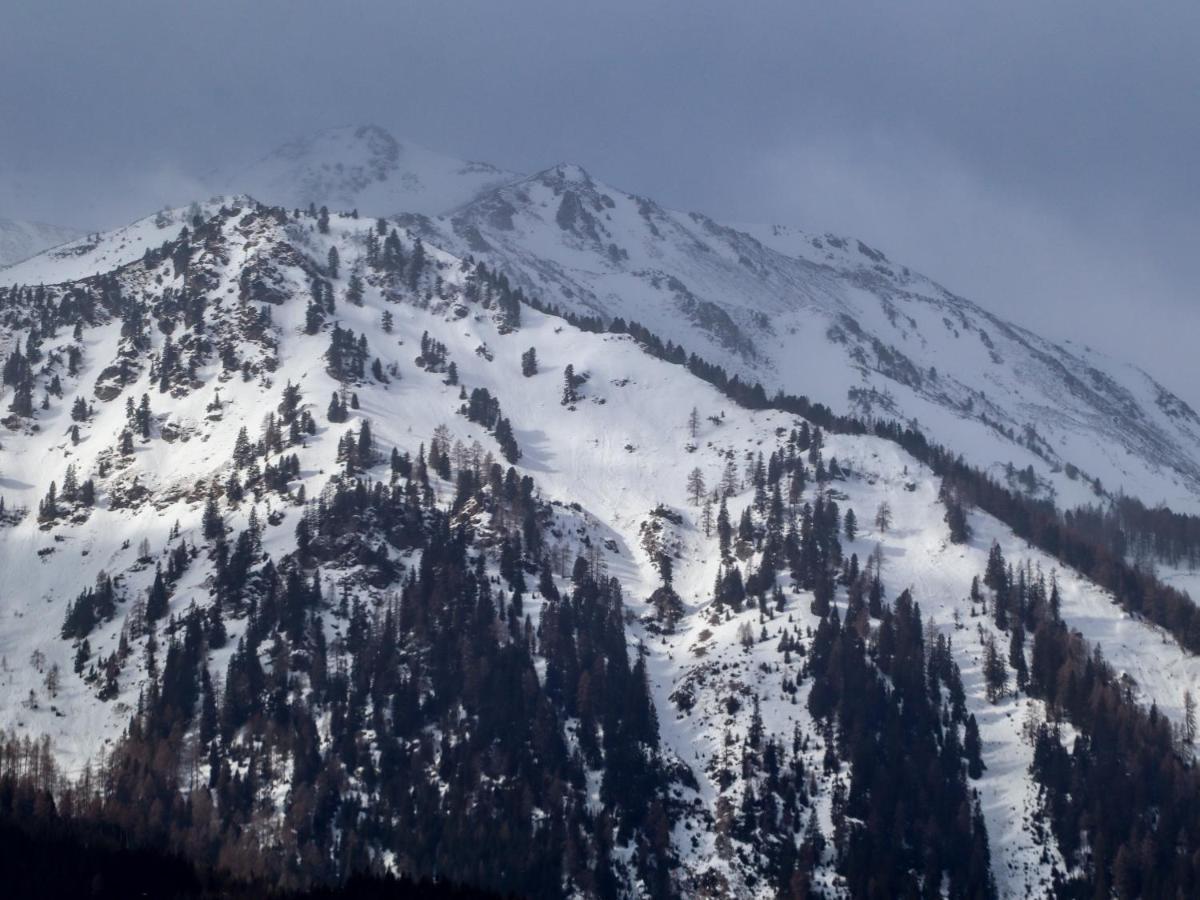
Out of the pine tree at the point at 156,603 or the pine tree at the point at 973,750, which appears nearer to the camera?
the pine tree at the point at 973,750

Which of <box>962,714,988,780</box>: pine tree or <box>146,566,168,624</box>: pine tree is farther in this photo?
<box>146,566,168,624</box>: pine tree

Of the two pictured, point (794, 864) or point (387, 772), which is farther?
point (387, 772)

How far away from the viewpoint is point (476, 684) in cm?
18262

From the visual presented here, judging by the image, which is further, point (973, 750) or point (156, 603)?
point (156, 603)

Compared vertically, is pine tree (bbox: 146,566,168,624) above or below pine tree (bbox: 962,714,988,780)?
above

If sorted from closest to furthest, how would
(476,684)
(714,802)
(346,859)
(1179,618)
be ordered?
(346,859) < (714,802) < (476,684) < (1179,618)

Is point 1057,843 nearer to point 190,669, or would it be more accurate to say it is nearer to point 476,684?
point 476,684

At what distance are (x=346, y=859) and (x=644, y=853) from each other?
36.4 metres

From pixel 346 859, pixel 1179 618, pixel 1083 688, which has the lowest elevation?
pixel 346 859

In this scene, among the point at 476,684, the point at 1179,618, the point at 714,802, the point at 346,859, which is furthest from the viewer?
the point at 1179,618

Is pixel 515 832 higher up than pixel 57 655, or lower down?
lower down

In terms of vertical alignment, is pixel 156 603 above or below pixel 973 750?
above

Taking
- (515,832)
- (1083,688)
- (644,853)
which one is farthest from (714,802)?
(1083,688)

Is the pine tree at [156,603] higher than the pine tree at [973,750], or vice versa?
the pine tree at [156,603]
